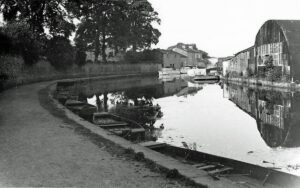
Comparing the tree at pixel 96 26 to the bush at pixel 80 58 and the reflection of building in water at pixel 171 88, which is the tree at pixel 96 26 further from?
the reflection of building in water at pixel 171 88

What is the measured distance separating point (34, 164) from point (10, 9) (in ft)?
32.9

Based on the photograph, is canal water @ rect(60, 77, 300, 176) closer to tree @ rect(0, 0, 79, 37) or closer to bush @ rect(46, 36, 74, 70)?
tree @ rect(0, 0, 79, 37)

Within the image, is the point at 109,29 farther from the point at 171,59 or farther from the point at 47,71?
the point at 171,59

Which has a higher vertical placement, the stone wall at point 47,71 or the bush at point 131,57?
the bush at point 131,57

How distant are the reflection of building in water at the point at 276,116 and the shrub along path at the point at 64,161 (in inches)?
299

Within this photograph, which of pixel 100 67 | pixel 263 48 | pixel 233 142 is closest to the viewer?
pixel 233 142

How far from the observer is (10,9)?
50.5ft

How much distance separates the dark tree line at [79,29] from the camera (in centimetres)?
1577

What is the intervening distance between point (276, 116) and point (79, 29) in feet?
155

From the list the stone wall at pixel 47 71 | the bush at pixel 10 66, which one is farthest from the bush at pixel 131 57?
the bush at pixel 10 66

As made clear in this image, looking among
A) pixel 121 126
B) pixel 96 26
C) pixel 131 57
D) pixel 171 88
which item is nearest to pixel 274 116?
pixel 121 126

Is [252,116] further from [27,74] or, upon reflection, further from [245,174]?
[27,74]

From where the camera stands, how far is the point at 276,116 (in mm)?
21766

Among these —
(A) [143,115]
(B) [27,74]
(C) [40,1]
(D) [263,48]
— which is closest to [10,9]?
(C) [40,1]
